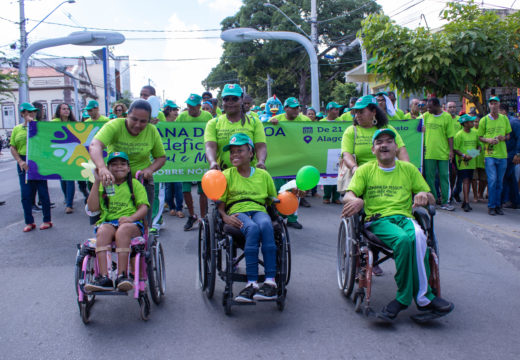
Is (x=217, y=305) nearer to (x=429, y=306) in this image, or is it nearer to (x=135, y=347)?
(x=135, y=347)

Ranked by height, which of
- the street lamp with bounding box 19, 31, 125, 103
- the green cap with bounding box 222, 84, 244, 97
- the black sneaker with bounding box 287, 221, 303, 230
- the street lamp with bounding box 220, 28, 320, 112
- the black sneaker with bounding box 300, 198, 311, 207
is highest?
the street lamp with bounding box 19, 31, 125, 103

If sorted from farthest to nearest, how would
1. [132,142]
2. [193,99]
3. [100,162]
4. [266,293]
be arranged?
[193,99], [132,142], [100,162], [266,293]

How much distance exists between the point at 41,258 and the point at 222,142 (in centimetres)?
277

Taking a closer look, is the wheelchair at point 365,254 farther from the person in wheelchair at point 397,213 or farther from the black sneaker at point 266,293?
the black sneaker at point 266,293

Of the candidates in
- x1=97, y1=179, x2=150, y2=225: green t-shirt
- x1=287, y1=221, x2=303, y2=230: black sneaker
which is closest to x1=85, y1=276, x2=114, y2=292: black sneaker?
x1=97, y1=179, x2=150, y2=225: green t-shirt

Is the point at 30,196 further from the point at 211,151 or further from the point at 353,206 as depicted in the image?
the point at 353,206

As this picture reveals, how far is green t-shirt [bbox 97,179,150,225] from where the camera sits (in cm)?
402

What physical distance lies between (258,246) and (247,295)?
420mm

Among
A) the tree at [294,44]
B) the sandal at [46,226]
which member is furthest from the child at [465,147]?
the tree at [294,44]

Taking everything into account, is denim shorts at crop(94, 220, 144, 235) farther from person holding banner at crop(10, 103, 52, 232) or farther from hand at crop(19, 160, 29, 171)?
hand at crop(19, 160, 29, 171)

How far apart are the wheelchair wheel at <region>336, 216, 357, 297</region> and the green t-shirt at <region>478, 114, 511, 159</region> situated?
519 centimetres

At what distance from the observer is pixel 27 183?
741 cm

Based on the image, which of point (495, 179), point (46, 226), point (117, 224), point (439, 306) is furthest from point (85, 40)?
point (439, 306)

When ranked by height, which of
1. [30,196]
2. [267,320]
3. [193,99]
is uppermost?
[193,99]
